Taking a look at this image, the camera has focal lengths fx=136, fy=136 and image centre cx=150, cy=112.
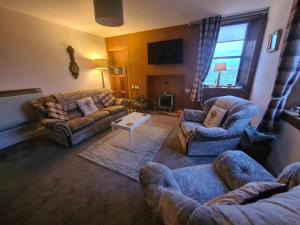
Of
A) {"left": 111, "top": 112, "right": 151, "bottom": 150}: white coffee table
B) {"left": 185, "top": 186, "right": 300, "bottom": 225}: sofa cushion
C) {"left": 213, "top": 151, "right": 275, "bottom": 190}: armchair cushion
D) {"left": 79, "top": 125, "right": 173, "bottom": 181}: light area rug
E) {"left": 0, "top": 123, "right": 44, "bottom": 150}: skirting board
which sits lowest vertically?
{"left": 79, "top": 125, "right": 173, "bottom": 181}: light area rug

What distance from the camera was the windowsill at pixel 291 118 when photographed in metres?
1.53

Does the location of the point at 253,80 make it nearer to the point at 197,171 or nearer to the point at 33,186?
the point at 197,171

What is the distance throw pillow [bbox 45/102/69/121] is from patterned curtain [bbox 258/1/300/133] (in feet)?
12.0

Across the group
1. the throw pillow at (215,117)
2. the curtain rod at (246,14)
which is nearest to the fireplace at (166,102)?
the throw pillow at (215,117)

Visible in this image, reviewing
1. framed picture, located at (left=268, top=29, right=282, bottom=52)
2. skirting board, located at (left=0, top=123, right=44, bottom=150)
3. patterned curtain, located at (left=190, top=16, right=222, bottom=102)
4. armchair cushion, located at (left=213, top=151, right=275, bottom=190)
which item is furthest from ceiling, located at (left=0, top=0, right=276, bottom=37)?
armchair cushion, located at (left=213, top=151, right=275, bottom=190)

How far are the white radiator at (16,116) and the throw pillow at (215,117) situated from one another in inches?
145

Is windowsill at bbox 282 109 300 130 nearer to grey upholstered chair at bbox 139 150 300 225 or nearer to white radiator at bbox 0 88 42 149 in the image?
grey upholstered chair at bbox 139 150 300 225

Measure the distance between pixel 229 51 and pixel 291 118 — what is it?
257cm

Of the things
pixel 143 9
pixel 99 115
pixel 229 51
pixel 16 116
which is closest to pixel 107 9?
pixel 143 9

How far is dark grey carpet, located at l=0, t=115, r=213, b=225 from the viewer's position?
1.39m

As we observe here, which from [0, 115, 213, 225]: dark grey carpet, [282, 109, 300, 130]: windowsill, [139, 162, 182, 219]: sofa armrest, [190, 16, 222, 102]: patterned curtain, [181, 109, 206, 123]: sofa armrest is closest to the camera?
[139, 162, 182, 219]: sofa armrest

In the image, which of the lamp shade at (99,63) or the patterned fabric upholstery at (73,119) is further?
the lamp shade at (99,63)

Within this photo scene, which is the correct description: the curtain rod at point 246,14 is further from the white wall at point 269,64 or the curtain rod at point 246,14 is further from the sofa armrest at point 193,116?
the sofa armrest at point 193,116

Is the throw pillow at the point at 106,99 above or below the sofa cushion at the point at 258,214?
below
